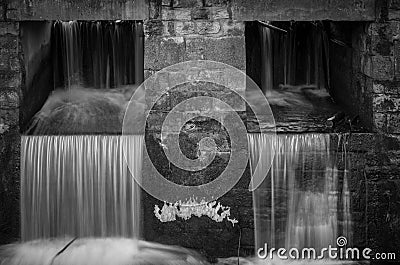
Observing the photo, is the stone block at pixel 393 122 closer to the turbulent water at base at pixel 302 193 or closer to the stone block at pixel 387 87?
the stone block at pixel 387 87

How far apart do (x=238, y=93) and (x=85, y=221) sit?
5.69 feet

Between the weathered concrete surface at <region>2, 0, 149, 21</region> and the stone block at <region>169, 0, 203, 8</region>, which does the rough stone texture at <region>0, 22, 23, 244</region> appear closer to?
the weathered concrete surface at <region>2, 0, 149, 21</region>

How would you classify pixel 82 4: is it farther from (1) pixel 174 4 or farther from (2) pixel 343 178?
(2) pixel 343 178

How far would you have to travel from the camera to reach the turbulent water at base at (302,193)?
5.88 meters

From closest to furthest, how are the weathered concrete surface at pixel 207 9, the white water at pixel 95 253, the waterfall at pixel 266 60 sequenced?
the white water at pixel 95 253
the weathered concrete surface at pixel 207 9
the waterfall at pixel 266 60

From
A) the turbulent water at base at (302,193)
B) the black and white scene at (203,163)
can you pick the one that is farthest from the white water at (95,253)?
the turbulent water at base at (302,193)

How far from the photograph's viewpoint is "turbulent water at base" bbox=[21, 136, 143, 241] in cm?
589

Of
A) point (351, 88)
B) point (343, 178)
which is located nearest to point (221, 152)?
point (343, 178)

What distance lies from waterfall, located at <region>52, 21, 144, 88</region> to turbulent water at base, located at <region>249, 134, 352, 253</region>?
185 cm

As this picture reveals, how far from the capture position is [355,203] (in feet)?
19.4

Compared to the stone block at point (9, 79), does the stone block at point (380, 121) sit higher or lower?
lower

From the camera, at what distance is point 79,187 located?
233 inches

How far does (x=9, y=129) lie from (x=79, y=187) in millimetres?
802

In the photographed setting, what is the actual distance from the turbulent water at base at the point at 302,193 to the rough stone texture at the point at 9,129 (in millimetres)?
2064
